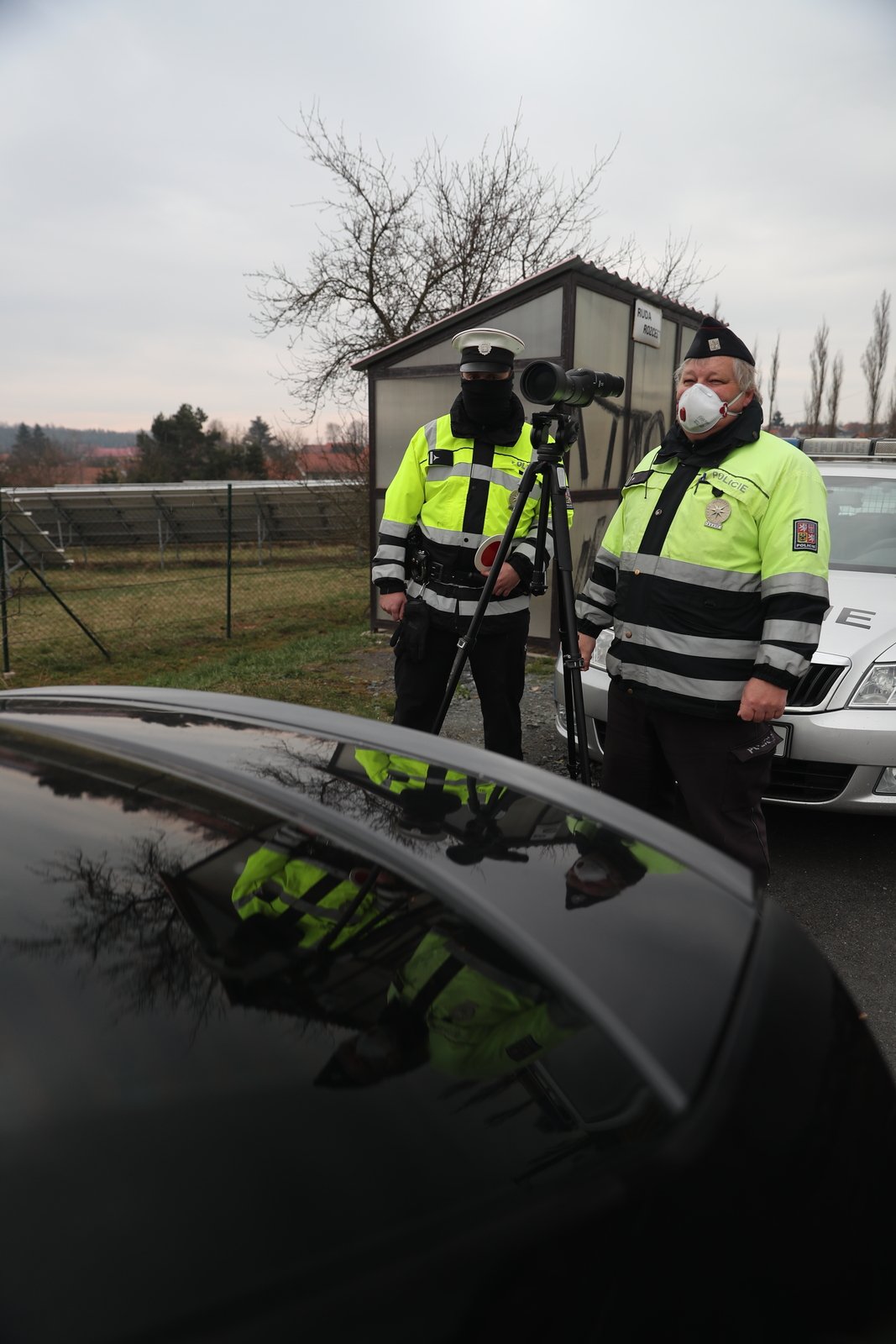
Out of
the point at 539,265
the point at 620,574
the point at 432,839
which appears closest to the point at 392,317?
the point at 539,265

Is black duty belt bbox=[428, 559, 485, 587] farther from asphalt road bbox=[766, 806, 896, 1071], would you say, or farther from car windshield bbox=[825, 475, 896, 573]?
car windshield bbox=[825, 475, 896, 573]

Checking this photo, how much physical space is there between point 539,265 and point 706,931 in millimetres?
12471

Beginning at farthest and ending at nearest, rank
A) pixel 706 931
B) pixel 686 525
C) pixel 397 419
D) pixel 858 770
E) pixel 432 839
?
1. pixel 397 419
2. pixel 858 770
3. pixel 686 525
4. pixel 432 839
5. pixel 706 931

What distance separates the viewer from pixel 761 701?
242 cm

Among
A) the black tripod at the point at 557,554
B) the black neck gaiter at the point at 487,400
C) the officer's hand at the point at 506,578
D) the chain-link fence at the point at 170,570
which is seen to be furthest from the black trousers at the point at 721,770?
the chain-link fence at the point at 170,570

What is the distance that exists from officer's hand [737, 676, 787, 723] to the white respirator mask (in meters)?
0.71

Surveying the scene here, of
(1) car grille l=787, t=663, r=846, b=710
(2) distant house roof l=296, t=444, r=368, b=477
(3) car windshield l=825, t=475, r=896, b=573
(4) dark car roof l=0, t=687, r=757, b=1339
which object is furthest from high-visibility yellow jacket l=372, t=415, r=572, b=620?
(2) distant house roof l=296, t=444, r=368, b=477

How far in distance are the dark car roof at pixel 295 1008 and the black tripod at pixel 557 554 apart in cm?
171

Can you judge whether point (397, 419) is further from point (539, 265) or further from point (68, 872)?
point (68, 872)

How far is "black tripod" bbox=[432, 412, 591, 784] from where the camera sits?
2.93 m

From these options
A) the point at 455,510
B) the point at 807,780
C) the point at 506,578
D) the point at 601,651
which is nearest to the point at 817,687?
the point at 807,780

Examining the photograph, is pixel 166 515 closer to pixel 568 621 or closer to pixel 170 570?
pixel 170 570

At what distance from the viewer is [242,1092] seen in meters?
0.72

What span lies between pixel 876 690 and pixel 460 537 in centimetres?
162
